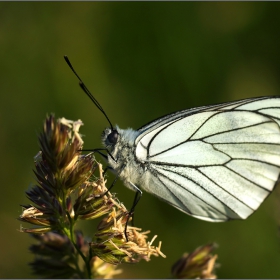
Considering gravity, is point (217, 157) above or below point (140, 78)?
below

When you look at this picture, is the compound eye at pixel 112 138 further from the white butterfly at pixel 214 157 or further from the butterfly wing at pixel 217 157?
the butterfly wing at pixel 217 157

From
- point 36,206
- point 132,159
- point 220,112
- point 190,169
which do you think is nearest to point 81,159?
point 36,206

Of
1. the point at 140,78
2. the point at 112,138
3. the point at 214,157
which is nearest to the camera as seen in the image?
the point at 112,138

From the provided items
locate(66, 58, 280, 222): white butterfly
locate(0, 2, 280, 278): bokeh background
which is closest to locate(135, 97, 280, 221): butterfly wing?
locate(66, 58, 280, 222): white butterfly

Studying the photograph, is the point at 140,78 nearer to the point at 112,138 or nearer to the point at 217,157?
the point at 217,157

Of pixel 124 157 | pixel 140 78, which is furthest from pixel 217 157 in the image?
pixel 140 78

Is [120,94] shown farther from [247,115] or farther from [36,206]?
[36,206]
